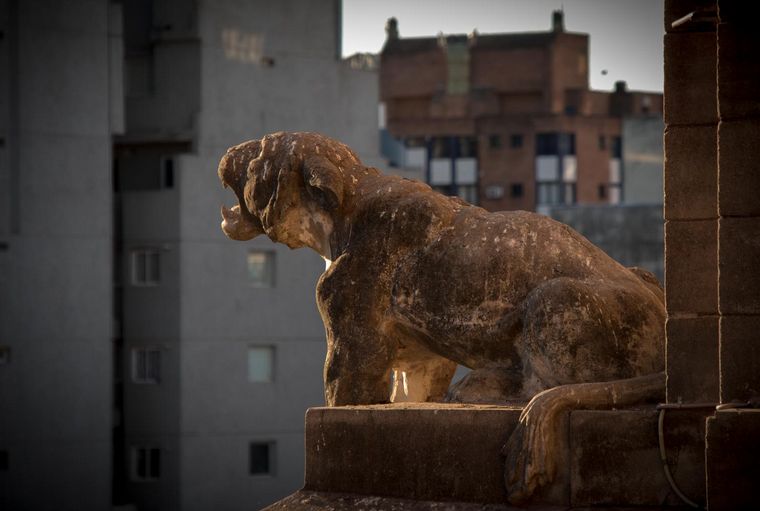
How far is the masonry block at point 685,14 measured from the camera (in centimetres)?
1242

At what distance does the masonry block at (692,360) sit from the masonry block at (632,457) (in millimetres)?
152

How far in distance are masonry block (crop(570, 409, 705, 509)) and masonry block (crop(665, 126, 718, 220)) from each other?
4.15 feet

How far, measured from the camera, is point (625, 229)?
8381 centimetres

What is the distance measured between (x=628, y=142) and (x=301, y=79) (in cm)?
4698

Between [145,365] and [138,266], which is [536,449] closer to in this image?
[145,365]

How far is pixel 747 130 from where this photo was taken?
11664mm

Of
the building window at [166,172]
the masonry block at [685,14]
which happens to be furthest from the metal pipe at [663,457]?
the building window at [166,172]

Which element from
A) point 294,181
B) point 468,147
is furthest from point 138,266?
point 294,181

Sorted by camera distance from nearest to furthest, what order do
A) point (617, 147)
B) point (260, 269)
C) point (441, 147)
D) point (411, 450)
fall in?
point (411, 450)
point (260, 269)
point (617, 147)
point (441, 147)

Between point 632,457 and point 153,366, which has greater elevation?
point 632,457

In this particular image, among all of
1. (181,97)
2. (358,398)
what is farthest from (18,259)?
(358,398)

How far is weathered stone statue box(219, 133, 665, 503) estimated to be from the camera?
13.7 meters

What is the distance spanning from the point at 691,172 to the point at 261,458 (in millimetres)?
57671

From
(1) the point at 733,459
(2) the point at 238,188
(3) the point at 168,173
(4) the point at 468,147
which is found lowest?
(1) the point at 733,459
